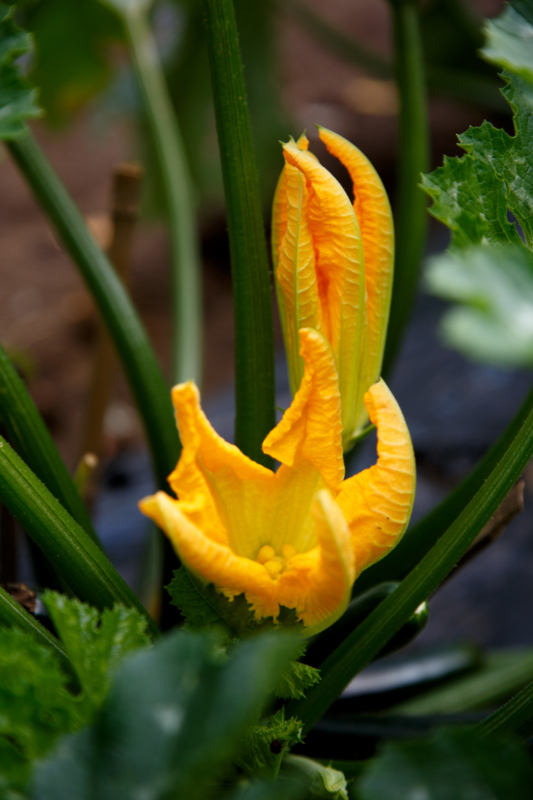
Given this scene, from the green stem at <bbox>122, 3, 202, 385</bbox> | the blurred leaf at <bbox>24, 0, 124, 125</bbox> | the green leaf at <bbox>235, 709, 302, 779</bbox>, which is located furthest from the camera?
the blurred leaf at <bbox>24, 0, 124, 125</bbox>

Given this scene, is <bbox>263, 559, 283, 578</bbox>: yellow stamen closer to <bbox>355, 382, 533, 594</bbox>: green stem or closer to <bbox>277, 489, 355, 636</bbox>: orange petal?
<bbox>277, 489, 355, 636</bbox>: orange petal

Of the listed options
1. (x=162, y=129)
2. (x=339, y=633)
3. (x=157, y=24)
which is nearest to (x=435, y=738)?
(x=339, y=633)

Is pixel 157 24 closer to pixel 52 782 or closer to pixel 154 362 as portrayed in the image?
pixel 154 362

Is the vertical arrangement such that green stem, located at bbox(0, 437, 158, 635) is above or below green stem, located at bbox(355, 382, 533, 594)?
above

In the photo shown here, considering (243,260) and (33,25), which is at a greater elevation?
(33,25)

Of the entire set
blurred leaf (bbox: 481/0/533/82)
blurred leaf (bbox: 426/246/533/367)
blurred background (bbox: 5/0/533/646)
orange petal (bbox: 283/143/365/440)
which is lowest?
blurred background (bbox: 5/0/533/646)

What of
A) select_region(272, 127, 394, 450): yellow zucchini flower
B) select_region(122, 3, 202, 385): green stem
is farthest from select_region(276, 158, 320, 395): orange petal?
select_region(122, 3, 202, 385): green stem

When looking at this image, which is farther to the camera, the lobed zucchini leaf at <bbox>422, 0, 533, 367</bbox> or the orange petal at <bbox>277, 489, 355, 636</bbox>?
the lobed zucchini leaf at <bbox>422, 0, 533, 367</bbox>

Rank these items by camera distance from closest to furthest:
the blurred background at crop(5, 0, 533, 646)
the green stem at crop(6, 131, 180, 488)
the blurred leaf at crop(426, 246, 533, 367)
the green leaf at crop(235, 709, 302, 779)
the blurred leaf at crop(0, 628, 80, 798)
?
1. the blurred leaf at crop(426, 246, 533, 367)
2. the blurred leaf at crop(0, 628, 80, 798)
3. the green leaf at crop(235, 709, 302, 779)
4. the green stem at crop(6, 131, 180, 488)
5. the blurred background at crop(5, 0, 533, 646)

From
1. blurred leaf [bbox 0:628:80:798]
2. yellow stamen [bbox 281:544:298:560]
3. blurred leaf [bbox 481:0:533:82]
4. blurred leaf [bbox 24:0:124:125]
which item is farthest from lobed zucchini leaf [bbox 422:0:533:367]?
blurred leaf [bbox 24:0:124:125]
